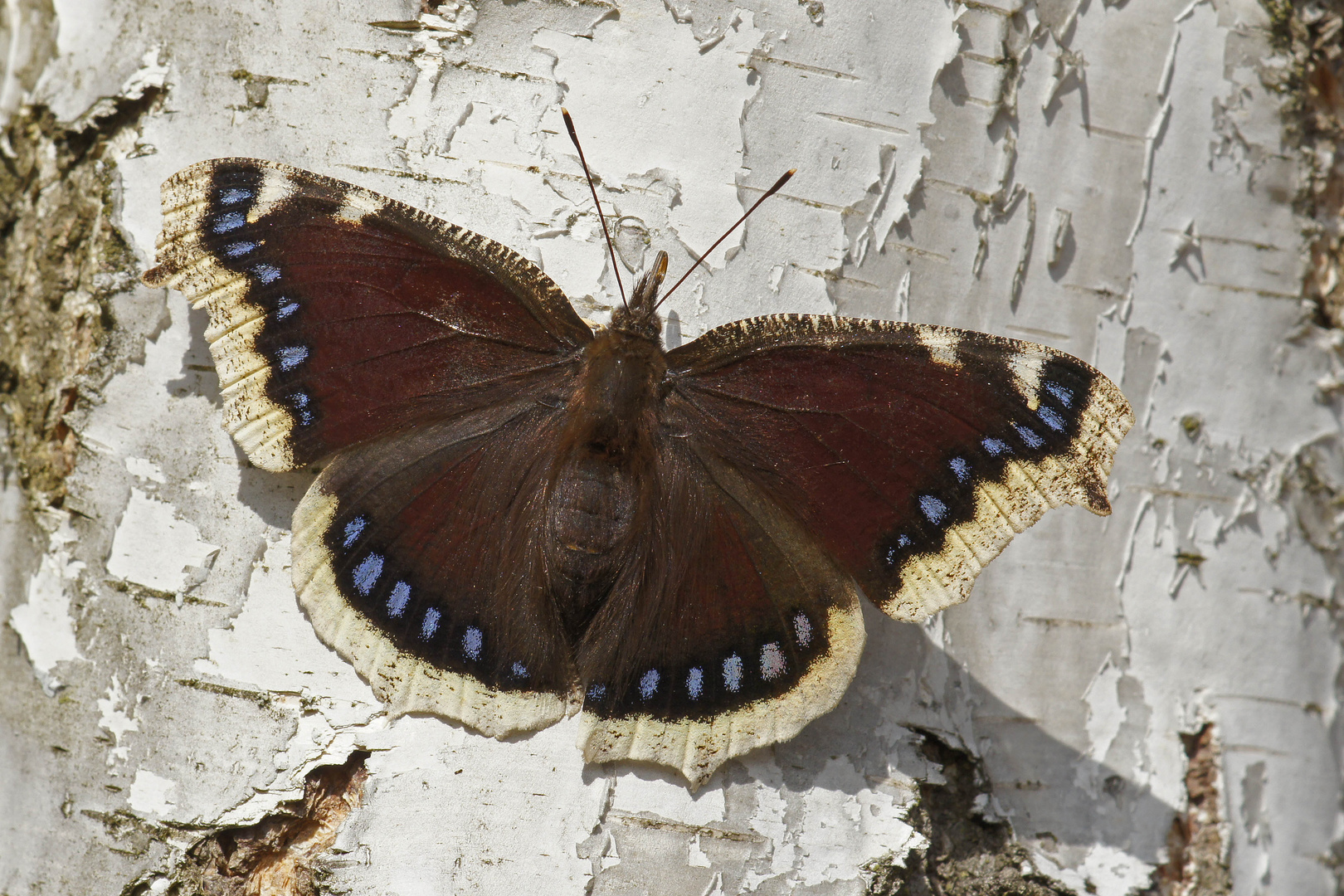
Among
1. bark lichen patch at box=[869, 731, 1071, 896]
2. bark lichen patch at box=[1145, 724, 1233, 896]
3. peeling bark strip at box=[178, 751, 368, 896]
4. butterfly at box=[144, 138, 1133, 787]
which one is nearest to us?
peeling bark strip at box=[178, 751, 368, 896]

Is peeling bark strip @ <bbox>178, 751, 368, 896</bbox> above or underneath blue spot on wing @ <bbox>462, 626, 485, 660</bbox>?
underneath

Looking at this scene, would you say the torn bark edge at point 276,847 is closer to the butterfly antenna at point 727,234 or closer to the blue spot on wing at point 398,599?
Result: the blue spot on wing at point 398,599

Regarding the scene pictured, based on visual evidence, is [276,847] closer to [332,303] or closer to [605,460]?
[605,460]

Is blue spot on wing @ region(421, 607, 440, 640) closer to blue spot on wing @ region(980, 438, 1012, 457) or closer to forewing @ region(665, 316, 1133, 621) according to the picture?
forewing @ region(665, 316, 1133, 621)

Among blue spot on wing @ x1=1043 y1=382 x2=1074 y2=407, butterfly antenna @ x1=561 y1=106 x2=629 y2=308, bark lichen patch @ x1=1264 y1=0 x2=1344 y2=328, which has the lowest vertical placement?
blue spot on wing @ x1=1043 y1=382 x2=1074 y2=407

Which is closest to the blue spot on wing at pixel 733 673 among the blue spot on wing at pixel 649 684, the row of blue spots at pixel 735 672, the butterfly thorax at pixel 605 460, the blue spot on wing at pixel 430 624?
the row of blue spots at pixel 735 672

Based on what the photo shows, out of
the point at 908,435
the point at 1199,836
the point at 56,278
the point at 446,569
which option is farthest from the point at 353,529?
the point at 1199,836

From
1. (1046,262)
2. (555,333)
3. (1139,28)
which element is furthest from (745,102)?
(1139,28)

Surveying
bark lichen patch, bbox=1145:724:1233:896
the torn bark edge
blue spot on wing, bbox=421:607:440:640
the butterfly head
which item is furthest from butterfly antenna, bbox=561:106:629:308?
bark lichen patch, bbox=1145:724:1233:896
